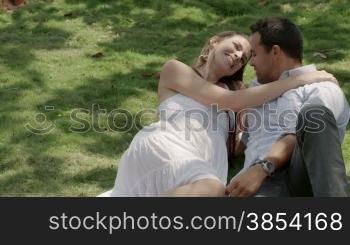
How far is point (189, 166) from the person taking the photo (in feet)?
13.3

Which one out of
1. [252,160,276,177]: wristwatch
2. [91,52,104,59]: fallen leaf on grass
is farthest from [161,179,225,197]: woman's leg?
[91,52,104,59]: fallen leaf on grass

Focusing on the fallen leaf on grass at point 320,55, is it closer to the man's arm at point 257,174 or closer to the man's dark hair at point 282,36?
the man's dark hair at point 282,36

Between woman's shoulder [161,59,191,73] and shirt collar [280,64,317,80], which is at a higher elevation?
shirt collar [280,64,317,80]

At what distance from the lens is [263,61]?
442cm

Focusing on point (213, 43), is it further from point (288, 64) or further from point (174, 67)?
point (288, 64)

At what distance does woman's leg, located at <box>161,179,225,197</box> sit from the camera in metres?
3.91

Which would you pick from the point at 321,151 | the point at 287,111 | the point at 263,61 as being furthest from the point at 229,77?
the point at 321,151

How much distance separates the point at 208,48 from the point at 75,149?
5.47 ft

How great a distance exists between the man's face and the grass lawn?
135cm

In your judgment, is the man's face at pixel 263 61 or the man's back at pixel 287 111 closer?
the man's back at pixel 287 111

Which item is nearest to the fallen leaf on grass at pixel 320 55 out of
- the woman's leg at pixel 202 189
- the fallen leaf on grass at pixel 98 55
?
the fallen leaf on grass at pixel 98 55

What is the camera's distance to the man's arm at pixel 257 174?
3.93 meters

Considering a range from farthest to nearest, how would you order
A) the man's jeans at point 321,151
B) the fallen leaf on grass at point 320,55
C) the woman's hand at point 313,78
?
the fallen leaf on grass at point 320,55
the woman's hand at point 313,78
the man's jeans at point 321,151

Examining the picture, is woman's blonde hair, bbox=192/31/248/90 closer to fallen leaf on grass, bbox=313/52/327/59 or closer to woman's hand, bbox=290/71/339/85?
woman's hand, bbox=290/71/339/85
